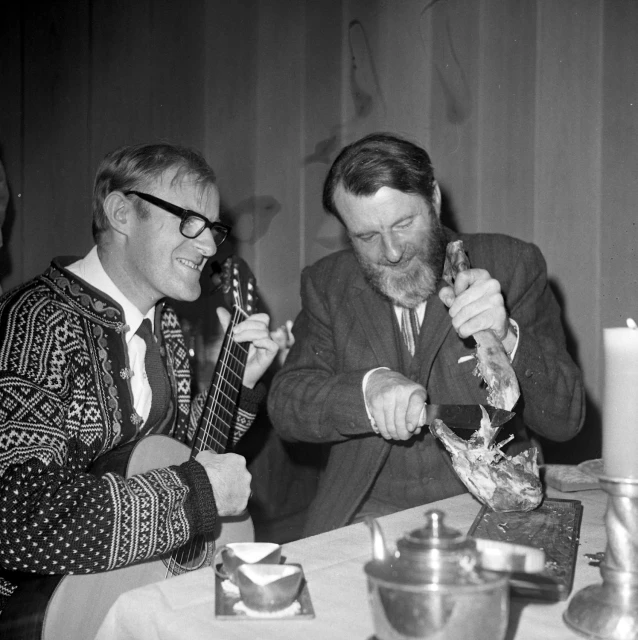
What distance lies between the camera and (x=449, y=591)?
722mm

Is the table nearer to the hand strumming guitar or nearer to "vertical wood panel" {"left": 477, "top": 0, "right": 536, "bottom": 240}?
the hand strumming guitar

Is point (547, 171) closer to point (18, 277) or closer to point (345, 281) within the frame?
point (345, 281)

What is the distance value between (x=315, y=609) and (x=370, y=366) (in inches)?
47.0

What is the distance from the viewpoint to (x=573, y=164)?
100 inches

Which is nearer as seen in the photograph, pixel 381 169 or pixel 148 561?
pixel 148 561

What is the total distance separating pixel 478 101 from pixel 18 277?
8.30 ft

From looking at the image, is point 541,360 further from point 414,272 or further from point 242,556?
point 242,556

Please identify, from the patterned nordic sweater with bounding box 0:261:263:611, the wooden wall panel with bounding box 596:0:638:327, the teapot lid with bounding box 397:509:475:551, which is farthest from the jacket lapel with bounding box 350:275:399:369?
the teapot lid with bounding box 397:509:475:551

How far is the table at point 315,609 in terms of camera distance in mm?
904

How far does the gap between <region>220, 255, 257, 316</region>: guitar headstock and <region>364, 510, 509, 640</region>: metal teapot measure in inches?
61.5

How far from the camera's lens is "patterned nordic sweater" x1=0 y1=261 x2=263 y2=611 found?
4.79 ft

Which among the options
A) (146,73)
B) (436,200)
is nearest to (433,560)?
(436,200)

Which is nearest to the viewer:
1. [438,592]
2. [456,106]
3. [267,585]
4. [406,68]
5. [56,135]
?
[438,592]

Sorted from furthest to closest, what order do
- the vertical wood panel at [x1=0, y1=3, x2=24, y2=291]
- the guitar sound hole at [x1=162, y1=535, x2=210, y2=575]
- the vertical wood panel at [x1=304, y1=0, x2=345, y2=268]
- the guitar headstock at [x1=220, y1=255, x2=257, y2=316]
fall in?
the vertical wood panel at [x1=0, y1=3, x2=24, y2=291], the vertical wood panel at [x1=304, y1=0, x2=345, y2=268], the guitar headstock at [x1=220, y1=255, x2=257, y2=316], the guitar sound hole at [x1=162, y1=535, x2=210, y2=575]
